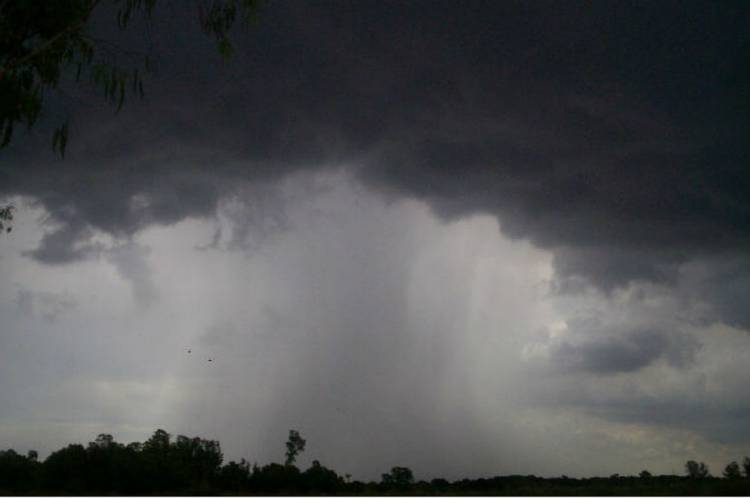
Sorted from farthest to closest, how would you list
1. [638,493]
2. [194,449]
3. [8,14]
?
[194,449] → [8,14] → [638,493]

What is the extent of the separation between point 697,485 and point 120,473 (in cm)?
2138

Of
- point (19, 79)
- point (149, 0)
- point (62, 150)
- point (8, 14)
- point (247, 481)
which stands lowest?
point (247, 481)

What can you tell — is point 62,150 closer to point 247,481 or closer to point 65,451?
point 65,451

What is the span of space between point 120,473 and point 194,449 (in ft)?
83.7

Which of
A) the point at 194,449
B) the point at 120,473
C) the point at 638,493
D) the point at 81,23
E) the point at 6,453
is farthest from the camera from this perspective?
the point at 194,449

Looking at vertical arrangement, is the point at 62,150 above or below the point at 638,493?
above

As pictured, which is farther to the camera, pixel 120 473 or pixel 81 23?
pixel 120 473

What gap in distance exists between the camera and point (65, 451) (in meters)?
25.9

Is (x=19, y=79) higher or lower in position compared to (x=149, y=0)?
lower

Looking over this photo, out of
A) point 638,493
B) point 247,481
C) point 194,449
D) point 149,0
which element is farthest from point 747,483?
point 194,449

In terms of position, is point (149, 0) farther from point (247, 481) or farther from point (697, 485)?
point (247, 481)

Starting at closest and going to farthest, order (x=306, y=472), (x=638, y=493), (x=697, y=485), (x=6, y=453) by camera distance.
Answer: (x=638, y=493)
(x=697, y=485)
(x=6, y=453)
(x=306, y=472)

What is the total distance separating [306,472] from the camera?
38.9m

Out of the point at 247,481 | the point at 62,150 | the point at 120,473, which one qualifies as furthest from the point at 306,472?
the point at 62,150
